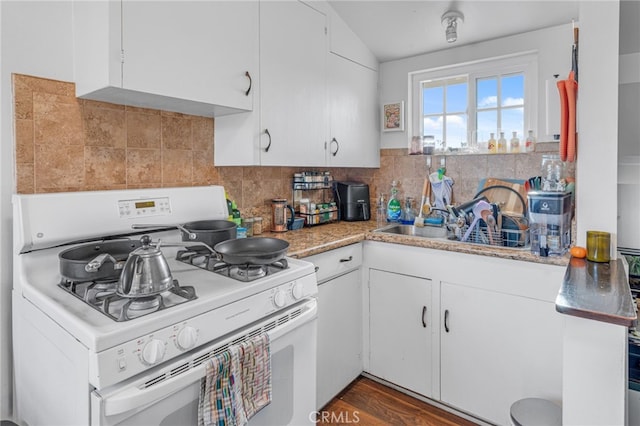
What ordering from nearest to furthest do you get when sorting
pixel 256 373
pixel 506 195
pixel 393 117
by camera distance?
pixel 256 373, pixel 506 195, pixel 393 117

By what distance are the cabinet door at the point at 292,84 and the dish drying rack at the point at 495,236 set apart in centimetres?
94

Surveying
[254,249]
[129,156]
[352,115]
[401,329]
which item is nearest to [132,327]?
[254,249]

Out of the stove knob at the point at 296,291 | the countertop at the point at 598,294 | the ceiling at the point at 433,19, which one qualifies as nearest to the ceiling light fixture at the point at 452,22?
the ceiling at the point at 433,19

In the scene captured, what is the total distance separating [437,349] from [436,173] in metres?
1.15

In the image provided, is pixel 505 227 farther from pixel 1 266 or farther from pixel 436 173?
pixel 1 266

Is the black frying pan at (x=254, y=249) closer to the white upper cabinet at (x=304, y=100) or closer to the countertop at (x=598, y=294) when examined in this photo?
the white upper cabinet at (x=304, y=100)

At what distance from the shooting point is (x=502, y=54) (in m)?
2.30

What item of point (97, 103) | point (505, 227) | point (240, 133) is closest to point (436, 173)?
point (505, 227)

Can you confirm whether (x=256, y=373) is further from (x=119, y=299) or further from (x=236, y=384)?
(x=119, y=299)

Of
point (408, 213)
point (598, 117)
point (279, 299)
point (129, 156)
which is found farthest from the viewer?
point (408, 213)

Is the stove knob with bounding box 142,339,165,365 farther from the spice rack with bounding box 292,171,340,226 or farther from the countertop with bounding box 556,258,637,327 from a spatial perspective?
the spice rack with bounding box 292,171,340,226

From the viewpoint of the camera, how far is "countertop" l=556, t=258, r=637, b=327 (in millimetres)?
950

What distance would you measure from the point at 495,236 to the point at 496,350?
0.58 metres

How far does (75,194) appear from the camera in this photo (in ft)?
4.59
